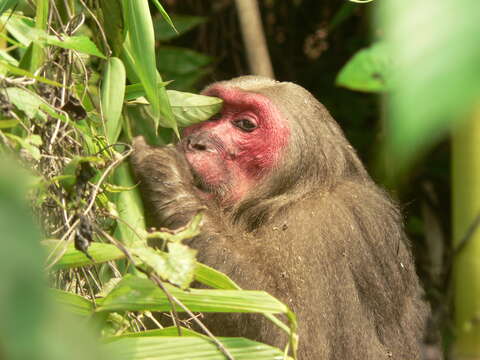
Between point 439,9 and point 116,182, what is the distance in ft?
6.95

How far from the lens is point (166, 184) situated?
2898 mm

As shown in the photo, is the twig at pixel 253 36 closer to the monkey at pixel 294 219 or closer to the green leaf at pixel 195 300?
the monkey at pixel 294 219

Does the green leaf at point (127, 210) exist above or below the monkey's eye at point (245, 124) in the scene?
above

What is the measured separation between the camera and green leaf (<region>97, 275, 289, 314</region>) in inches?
57.9

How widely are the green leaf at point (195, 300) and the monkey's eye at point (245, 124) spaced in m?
1.78

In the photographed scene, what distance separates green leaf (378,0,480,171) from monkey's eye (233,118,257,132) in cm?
279

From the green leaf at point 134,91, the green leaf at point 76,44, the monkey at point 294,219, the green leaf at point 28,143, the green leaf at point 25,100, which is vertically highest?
the green leaf at point 76,44

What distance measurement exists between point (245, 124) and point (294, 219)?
1.85 ft

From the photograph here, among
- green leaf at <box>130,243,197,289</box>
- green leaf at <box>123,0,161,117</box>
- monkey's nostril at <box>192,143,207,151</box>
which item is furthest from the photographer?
monkey's nostril at <box>192,143,207,151</box>

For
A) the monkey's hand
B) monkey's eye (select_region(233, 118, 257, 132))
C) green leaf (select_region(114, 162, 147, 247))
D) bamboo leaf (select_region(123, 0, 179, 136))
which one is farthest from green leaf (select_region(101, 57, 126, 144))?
monkey's eye (select_region(233, 118, 257, 132))

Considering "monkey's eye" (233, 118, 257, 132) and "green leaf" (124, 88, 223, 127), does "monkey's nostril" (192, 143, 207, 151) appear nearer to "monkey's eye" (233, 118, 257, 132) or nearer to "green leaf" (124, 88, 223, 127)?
"monkey's eye" (233, 118, 257, 132)

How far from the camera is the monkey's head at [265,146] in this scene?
3047 millimetres

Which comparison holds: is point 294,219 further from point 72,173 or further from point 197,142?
point 72,173

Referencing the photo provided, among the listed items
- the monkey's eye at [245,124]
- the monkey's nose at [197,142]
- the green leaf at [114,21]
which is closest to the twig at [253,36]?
the monkey's eye at [245,124]
